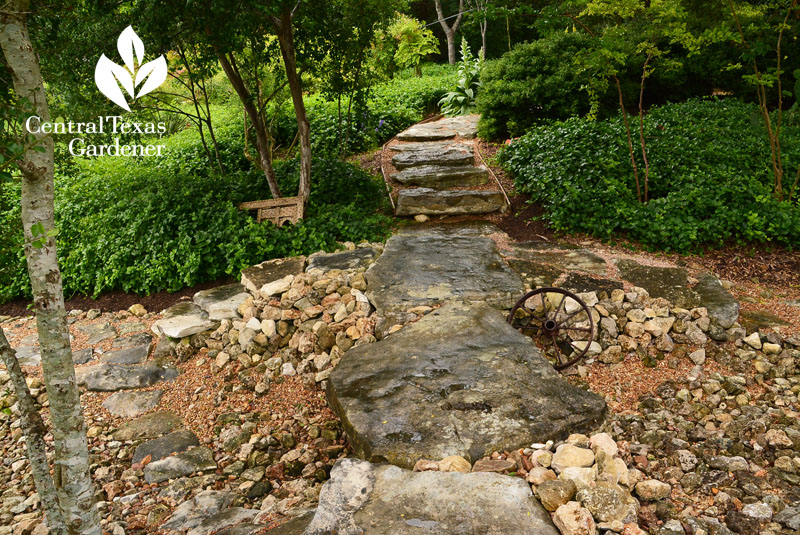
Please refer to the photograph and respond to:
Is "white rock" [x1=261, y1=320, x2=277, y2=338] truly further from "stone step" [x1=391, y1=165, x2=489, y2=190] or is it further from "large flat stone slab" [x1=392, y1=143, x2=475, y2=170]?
"large flat stone slab" [x1=392, y1=143, x2=475, y2=170]

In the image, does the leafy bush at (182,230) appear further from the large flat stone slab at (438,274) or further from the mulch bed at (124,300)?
the large flat stone slab at (438,274)

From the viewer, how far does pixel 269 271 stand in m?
4.68

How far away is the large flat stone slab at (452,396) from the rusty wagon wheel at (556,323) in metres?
0.36

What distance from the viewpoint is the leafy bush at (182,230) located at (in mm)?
4945

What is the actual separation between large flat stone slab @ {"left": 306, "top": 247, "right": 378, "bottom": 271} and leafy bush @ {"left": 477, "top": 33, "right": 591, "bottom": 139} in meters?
4.23

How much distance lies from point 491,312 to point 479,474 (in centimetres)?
167

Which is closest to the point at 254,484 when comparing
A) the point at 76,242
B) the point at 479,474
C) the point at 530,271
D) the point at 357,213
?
the point at 479,474

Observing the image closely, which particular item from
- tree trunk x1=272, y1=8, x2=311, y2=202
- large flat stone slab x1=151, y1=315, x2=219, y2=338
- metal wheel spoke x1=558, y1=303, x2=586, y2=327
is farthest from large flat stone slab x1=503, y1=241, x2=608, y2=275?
large flat stone slab x1=151, y1=315, x2=219, y2=338

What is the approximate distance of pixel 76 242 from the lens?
5598 millimetres

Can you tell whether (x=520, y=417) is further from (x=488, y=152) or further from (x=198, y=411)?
(x=488, y=152)

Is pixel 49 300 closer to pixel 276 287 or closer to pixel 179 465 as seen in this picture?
pixel 179 465

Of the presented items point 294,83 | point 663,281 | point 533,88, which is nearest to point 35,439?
point 294,83

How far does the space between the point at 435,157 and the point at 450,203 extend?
1639mm

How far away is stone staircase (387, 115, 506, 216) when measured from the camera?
616 centimetres
